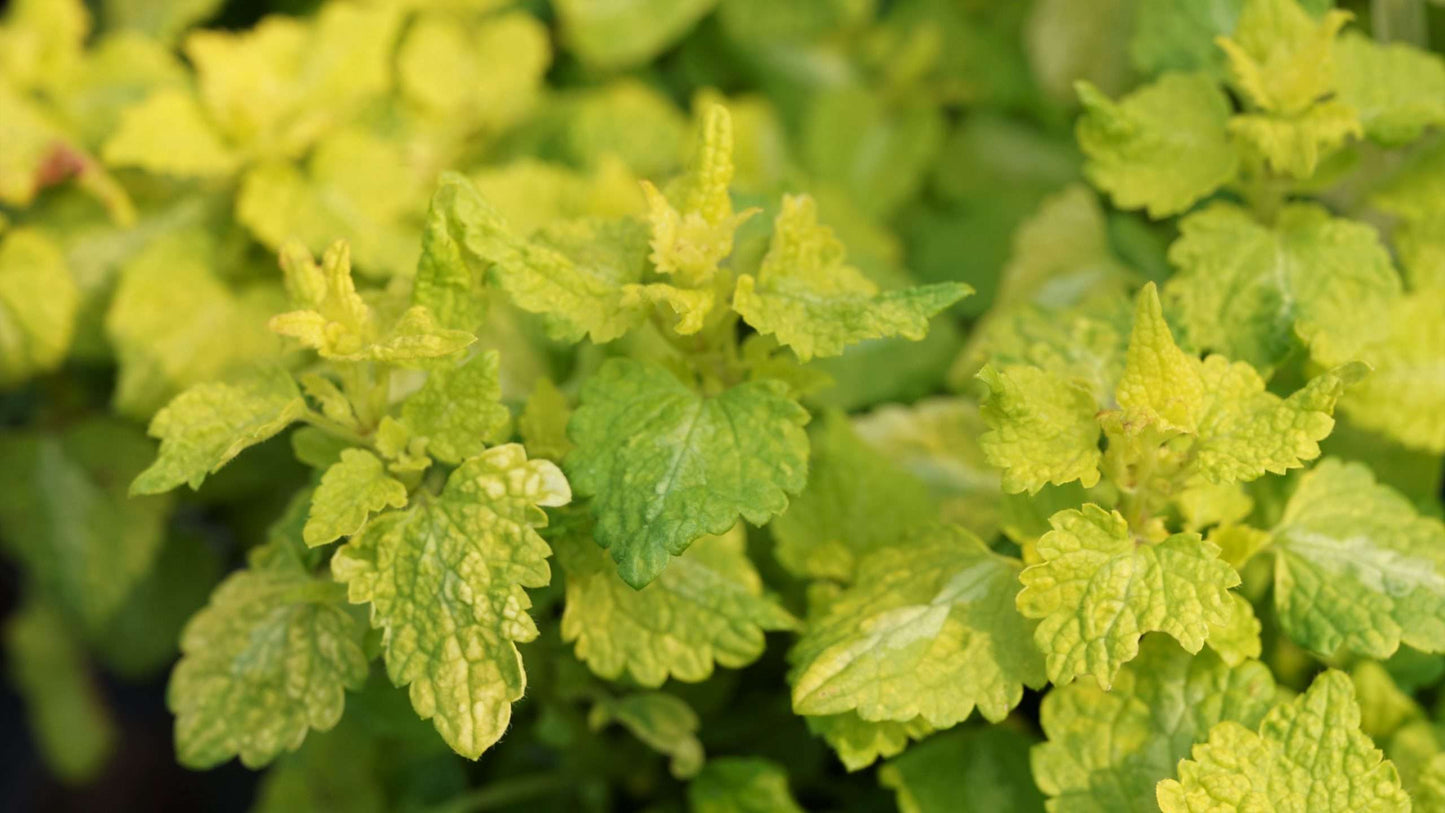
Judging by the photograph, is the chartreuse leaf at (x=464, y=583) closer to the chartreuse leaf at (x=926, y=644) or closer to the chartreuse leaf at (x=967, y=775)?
the chartreuse leaf at (x=926, y=644)

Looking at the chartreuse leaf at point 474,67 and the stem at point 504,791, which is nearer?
the stem at point 504,791

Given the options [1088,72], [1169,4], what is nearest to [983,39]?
[1088,72]

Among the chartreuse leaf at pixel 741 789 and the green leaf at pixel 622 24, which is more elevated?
the green leaf at pixel 622 24

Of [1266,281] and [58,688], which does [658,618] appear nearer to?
[1266,281]

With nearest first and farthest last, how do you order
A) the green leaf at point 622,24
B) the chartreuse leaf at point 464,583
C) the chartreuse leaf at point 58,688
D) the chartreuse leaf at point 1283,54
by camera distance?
the chartreuse leaf at point 464,583 < the chartreuse leaf at point 1283,54 < the green leaf at point 622,24 < the chartreuse leaf at point 58,688

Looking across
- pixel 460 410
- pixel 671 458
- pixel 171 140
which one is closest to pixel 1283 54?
pixel 671 458

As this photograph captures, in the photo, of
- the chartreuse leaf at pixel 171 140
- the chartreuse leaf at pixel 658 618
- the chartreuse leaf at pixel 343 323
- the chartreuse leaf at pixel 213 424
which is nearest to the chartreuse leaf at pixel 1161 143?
the chartreuse leaf at pixel 658 618
